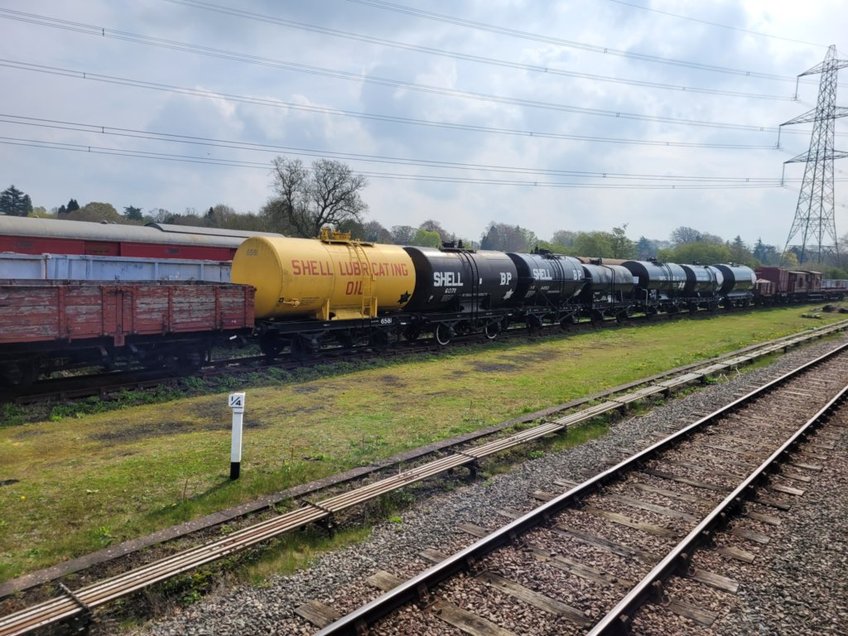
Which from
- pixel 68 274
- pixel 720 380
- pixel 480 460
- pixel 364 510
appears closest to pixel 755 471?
pixel 480 460

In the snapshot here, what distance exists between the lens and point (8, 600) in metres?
4.98

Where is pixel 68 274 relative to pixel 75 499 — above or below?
above

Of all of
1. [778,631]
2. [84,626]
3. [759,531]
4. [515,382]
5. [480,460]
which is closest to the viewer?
[84,626]

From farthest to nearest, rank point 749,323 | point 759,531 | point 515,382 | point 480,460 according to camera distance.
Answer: point 749,323 < point 515,382 < point 480,460 < point 759,531

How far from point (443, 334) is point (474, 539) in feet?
49.2

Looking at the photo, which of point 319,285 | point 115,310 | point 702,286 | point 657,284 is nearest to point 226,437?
point 115,310

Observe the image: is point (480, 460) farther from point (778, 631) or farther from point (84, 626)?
point (84, 626)

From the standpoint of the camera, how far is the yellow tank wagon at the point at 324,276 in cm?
1577

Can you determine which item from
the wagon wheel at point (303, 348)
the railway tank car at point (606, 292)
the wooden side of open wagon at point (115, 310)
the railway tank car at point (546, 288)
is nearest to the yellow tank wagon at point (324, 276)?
the wagon wheel at point (303, 348)

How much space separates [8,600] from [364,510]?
3565 mm

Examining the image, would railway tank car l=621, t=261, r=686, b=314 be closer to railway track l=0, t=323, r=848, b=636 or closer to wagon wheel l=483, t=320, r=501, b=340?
wagon wheel l=483, t=320, r=501, b=340

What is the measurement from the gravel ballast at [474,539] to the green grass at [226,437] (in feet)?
5.98

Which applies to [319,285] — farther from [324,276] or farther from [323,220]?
[323,220]

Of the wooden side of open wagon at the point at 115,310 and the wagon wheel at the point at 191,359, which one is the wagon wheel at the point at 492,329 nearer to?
the wooden side of open wagon at the point at 115,310
